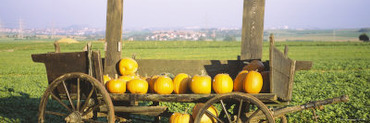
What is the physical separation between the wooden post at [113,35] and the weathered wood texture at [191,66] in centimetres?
42

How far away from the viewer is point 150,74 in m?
5.79

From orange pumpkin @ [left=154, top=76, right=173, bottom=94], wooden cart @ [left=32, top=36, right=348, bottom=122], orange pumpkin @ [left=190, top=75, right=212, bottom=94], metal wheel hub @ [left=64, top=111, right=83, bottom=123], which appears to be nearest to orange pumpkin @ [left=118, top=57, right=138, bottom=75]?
wooden cart @ [left=32, top=36, right=348, bottom=122]

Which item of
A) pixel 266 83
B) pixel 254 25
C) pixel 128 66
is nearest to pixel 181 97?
pixel 266 83

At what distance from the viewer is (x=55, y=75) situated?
4.62m

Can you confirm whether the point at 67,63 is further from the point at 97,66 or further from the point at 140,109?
the point at 140,109

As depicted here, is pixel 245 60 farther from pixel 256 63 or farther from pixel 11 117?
pixel 11 117

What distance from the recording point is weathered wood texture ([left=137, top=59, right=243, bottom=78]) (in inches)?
220

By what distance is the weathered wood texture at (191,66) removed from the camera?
18.4 feet

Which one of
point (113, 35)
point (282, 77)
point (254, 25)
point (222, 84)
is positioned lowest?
point (222, 84)

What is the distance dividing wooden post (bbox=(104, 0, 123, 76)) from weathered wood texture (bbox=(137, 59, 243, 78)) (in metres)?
0.42

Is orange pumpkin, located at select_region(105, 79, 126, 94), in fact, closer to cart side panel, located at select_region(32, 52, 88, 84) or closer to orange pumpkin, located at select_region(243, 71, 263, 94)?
cart side panel, located at select_region(32, 52, 88, 84)

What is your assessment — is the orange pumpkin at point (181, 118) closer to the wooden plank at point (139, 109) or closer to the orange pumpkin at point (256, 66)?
the wooden plank at point (139, 109)

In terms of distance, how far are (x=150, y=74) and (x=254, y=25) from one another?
1.95 metres

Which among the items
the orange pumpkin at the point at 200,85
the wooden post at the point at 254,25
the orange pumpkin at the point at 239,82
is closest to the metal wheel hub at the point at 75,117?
the orange pumpkin at the point at 200,85
